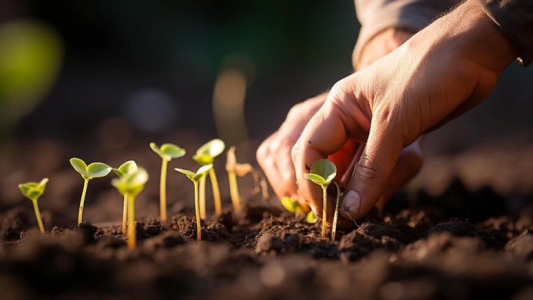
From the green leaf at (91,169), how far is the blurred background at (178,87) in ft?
2.85

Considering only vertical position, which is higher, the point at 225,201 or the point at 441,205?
the point at 225,201

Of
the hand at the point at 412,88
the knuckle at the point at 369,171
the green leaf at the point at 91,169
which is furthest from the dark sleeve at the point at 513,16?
the green leaf at the point at 91,169

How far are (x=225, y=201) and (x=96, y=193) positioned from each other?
91cm

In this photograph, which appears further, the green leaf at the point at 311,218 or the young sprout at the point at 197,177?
the green leaf at the point at 311,218

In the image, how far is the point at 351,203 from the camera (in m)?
1.53

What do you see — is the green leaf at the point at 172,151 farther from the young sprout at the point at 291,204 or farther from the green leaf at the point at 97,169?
the young sprout at the point at 291,204

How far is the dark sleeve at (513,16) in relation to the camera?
139 centimetres

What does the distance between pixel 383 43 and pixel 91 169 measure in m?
1.54

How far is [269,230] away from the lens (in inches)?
63.3

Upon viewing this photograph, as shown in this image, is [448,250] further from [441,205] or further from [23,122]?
[23,122]

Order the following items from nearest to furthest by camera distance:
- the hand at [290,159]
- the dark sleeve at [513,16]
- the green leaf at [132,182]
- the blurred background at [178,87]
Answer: the green leaf at [132,182] → the dark sleeve at [513,16] → the hand at [290,159] → the blurred background at [178,87]

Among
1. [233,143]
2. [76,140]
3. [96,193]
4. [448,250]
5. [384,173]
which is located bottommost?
[448,250]

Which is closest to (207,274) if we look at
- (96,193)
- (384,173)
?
(384,173)

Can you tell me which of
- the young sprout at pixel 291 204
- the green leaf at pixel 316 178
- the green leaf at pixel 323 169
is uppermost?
the green leaf at pixel 323 169
